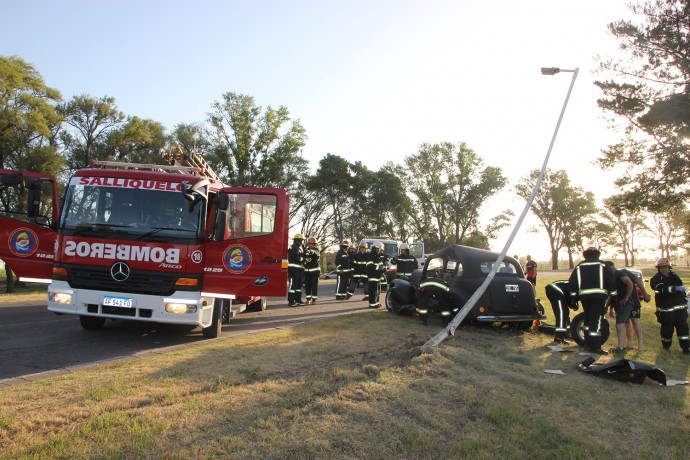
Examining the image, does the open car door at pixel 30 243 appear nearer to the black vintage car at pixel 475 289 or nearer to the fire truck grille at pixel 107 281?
the fire truck grille at pixel 107 281

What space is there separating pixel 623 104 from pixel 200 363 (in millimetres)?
18869

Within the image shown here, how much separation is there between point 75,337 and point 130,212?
2435 millimetres

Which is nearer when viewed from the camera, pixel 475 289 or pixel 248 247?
pixel 248 247

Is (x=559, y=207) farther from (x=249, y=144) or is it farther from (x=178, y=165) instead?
(x=178, y=165)

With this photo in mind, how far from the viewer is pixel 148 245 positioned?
23.6 feet

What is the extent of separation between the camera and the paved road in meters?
6.12

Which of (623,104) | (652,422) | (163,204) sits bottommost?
(652,422)

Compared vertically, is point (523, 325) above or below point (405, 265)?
below

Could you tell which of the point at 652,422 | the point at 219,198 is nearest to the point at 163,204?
the point at 219,198

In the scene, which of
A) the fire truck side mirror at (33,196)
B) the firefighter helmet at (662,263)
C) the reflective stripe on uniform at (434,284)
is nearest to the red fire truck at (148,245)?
the fire truck side mirror at (33,196)

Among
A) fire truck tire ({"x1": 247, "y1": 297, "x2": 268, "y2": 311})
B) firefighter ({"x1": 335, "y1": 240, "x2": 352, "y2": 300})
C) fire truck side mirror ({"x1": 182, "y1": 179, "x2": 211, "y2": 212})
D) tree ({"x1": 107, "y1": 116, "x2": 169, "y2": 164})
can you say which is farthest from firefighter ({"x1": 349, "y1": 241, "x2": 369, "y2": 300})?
tree ({"x1": 107, "y1": 116, "x2": 169, "y2": 164})

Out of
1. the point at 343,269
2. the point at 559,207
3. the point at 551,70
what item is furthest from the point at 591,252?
the point at 559,207

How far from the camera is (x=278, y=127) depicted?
40031 mm

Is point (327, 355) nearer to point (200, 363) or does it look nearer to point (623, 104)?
point (200, 363)
